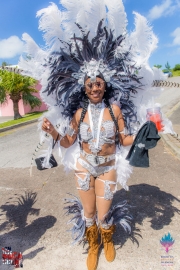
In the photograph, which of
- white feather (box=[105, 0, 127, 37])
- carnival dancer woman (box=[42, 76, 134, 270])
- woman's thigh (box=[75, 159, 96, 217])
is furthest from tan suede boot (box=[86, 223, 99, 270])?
white feather (box=[105, 0, 127, 37])

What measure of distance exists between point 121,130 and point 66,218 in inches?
62.4

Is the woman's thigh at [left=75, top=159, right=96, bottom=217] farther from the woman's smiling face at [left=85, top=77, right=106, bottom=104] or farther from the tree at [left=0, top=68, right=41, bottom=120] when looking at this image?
the tree at [left=0, top=68, right=41, bottom=120]

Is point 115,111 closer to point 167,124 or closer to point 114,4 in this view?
point 167,124

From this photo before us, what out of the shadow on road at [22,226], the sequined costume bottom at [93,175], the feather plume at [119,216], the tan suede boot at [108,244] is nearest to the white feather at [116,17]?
the sequined costume bottom at [93,175]

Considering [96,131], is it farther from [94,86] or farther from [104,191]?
[104,191]

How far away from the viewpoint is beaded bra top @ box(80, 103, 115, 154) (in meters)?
2.31

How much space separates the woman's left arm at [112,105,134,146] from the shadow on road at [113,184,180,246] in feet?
2.88

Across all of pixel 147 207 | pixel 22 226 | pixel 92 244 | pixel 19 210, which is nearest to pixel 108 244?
pixel 92 244

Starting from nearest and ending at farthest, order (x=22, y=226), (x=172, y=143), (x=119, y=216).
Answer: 1. (x=119, y=216)
2. (x=22, y=226)
3. (x=172, y=143)

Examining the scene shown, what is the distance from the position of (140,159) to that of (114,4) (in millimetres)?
1433

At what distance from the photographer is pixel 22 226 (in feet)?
10.6

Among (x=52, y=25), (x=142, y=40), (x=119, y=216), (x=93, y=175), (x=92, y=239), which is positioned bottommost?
(x=92, y=239)

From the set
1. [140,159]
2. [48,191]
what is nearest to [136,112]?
[140,159]

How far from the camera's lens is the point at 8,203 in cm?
388
